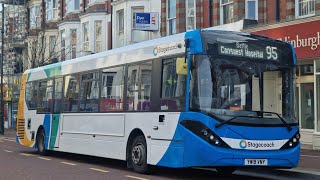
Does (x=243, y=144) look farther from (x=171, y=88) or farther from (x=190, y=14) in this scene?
(x=190, y=14)

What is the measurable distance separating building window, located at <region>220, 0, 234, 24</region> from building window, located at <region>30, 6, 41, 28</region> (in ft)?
81.4

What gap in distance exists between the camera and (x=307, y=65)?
65.3 ft

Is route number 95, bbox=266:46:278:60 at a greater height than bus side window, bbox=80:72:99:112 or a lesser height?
greater

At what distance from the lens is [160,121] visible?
39.5ft

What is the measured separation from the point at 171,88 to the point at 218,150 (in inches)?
75.0

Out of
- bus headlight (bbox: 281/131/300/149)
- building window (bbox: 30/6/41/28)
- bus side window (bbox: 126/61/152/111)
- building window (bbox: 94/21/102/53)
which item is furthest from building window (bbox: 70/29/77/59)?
bus headlight (bbox: 281/131/300/149)

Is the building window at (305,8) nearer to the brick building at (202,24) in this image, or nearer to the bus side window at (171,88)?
the brick building at (202,24)

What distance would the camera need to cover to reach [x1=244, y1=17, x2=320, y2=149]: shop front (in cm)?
1839

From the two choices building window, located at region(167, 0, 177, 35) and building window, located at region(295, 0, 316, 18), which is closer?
building window, located at region(295, 0, 316, 18)

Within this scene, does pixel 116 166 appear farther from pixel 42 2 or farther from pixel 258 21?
pixel 42 2

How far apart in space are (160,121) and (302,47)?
871 centimetres

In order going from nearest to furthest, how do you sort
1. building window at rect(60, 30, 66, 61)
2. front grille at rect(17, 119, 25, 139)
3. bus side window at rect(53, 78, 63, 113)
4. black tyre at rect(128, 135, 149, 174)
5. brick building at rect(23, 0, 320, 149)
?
black tyre at rect(128, 135, 149, 174) → bus side window at rect(53, 78, 63, 113) → brick building at rect(23, 0, 320, 149) → front grille at rect(17, 119, 25, 139) → building window at rect(60, 30, 66, 61)

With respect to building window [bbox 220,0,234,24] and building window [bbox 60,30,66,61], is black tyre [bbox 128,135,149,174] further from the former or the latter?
building window [bbox 60,30,66,61]

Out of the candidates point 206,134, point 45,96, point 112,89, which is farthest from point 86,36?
point 206,134
